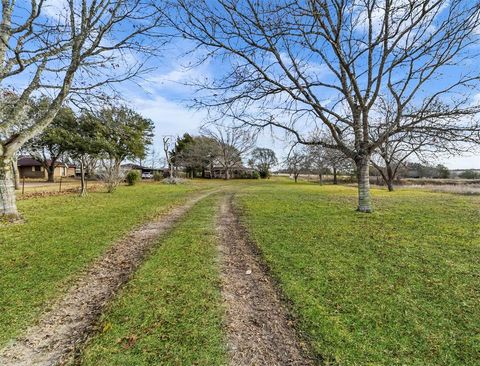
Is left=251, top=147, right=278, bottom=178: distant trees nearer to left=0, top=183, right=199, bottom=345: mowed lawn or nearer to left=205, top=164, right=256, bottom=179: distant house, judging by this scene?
left=205, top=164, right=256, bottom=179: distant house

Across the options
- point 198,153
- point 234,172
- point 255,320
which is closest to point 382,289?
point 255,320

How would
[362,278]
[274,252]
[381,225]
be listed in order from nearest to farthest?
[362,278]
[274,252]
[381,225]

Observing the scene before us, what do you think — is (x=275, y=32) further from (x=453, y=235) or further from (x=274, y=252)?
(x=453, y=235)

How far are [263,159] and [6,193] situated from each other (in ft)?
159

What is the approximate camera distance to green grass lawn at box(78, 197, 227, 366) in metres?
2.18

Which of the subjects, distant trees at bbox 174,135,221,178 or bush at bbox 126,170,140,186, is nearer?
bush at bbox 126,170,140,186

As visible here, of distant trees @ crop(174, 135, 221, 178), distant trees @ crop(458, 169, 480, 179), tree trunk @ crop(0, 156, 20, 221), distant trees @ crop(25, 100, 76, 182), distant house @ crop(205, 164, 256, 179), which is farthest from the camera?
distant house @ crop(205, 164, 256, 179)

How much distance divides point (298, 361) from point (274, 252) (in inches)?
107

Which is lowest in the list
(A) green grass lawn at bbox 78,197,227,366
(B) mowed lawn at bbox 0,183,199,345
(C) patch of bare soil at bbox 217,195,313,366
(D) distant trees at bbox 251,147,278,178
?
(C) patch of bare soil at bbox 217,195,313,366

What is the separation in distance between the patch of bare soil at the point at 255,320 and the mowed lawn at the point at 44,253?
2.19m

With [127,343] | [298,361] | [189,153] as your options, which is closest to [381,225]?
[298,361]

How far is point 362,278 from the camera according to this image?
369cm

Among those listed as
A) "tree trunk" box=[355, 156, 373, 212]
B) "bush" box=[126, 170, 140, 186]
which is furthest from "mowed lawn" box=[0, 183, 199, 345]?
"bush" box=[126, 170, 140, 186]

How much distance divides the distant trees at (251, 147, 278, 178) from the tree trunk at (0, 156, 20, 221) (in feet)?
152
